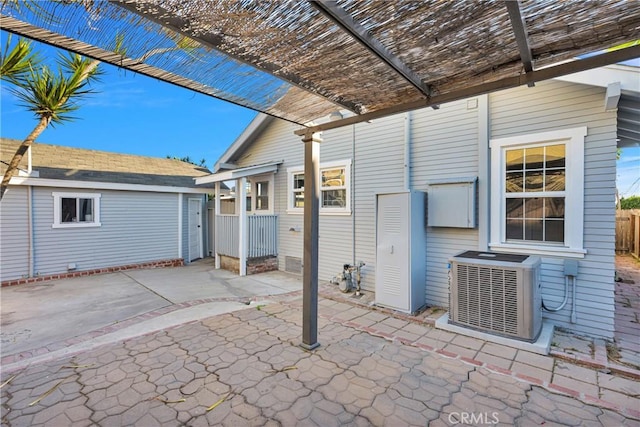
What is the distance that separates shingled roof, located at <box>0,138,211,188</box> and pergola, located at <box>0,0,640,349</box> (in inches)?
303

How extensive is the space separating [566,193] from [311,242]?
3.51 meters

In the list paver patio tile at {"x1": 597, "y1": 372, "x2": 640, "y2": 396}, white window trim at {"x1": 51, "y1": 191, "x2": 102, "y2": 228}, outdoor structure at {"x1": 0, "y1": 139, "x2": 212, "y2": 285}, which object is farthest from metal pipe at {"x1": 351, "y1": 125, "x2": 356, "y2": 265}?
white window trim at {"x1": 51, "y1": 191, "x2": 102, "y2": 228}

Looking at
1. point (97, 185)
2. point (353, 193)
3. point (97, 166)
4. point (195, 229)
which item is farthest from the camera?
point (195, 229)

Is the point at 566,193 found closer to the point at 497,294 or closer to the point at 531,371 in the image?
the point at 497,294

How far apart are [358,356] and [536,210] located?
10.8 feet

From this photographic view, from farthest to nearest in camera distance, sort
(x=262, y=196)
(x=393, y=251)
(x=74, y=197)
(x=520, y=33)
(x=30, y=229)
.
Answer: (x=262, y=196) → (x=74, y=197) → (x=30, y=229) → (x=393, y=251) → (x=520, y=33)

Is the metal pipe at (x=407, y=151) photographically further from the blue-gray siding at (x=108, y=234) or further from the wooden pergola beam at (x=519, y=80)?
the blue-gray siding at (x=108, y=234)

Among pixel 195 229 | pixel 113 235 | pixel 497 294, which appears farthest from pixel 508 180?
pixel 113 235

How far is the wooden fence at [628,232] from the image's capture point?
32.2 feet

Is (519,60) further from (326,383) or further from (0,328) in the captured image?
(0,328)

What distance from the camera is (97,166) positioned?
9188 mm

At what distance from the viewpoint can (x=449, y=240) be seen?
4.90 m

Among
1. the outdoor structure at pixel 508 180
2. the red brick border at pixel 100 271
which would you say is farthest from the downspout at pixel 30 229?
the outdoor structure at pixel 508 180

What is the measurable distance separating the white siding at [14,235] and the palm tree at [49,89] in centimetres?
65
